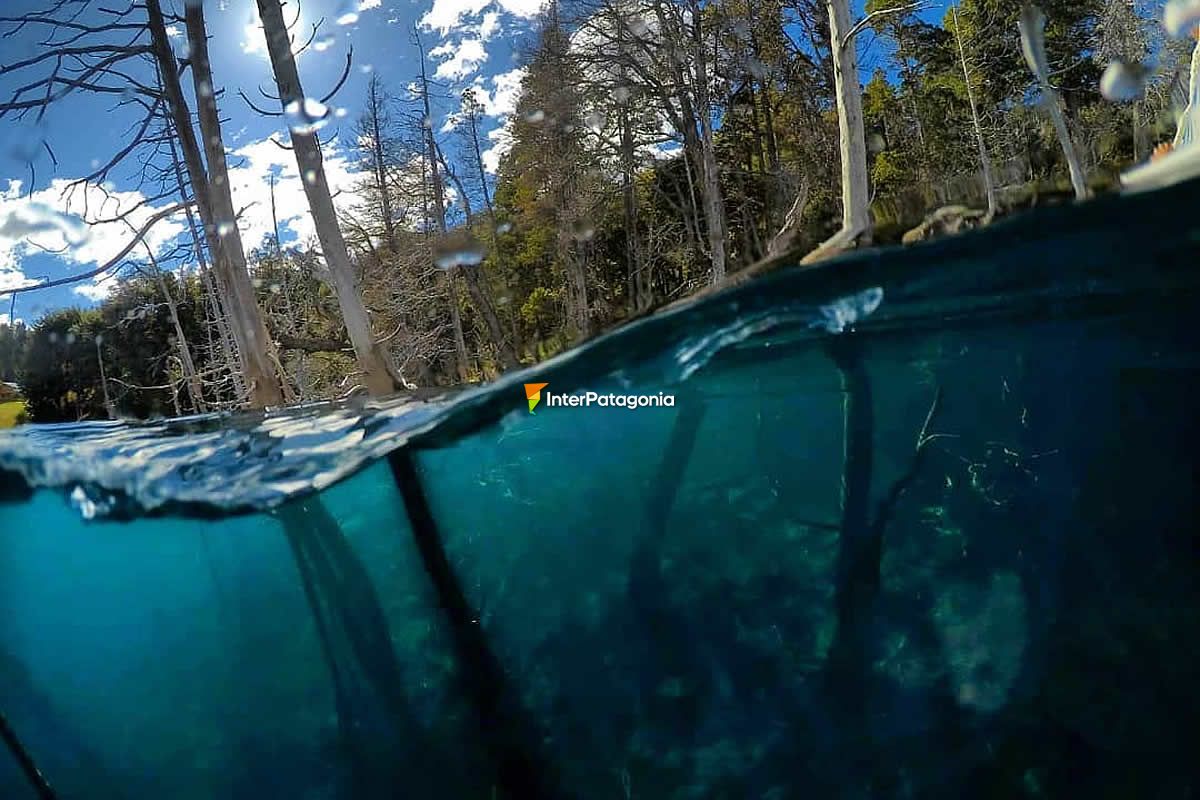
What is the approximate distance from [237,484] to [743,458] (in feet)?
27.3

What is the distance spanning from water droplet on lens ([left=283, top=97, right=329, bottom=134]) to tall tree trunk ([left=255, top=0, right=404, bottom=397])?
0.06 feet

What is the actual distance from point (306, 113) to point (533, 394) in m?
3.32

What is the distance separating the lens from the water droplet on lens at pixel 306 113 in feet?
17.5

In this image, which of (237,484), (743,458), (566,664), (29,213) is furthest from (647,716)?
(29,213)

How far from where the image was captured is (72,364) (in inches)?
231

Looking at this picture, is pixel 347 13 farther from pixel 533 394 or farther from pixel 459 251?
pixel 533 394

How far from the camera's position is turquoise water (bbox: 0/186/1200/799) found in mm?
5500

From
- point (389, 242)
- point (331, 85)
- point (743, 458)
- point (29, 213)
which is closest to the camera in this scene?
point (29, 213)

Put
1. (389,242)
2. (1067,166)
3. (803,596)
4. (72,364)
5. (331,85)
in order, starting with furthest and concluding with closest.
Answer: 1. (803,596)
2. (389,242)
3. (72,364)
4. (331,85)
5. (1067,166)

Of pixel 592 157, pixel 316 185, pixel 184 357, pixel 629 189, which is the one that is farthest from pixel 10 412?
pixel 184 357

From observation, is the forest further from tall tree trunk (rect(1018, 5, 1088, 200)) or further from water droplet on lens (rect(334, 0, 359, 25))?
water droplet on lens (rect(334, 0, 359, 25))

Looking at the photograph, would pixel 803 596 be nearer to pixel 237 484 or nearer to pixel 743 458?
pixel 743 458

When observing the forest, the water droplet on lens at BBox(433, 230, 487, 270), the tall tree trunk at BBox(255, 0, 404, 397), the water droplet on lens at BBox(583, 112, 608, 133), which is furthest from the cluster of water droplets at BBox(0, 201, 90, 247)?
the water droplet on lens at BBox(583, 112, 608, 133)

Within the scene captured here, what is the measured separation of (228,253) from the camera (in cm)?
638
